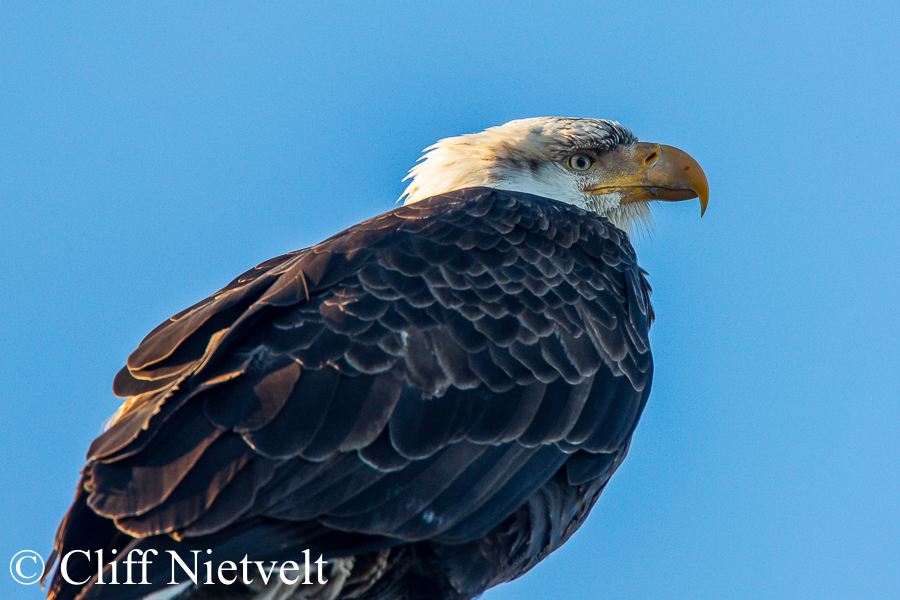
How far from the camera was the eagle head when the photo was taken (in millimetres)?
7012

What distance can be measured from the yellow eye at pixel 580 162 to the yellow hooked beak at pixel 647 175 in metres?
0.07

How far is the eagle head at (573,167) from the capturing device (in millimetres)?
7012

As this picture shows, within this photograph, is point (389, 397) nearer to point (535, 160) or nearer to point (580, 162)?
point (535, 160)

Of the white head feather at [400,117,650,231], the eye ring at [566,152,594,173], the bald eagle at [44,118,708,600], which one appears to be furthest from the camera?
the eye ring at [566,152,594,173]

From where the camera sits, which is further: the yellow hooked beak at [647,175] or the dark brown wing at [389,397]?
the yellow hooked beak at [647,175]

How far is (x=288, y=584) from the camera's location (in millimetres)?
4656

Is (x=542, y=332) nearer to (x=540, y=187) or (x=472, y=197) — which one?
(x=472, y=197)

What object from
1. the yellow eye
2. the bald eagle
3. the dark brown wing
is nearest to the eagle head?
the yellow eye

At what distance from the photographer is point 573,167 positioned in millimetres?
7109

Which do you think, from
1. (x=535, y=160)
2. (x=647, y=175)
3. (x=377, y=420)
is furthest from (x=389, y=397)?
(x=647, y=175)

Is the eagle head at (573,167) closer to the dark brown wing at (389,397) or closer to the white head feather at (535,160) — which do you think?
the white head feather at (535,160)

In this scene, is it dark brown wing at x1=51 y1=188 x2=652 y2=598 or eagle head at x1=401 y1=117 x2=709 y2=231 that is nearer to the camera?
dark brown wing at x1=51 y1=188 x2=652 y2=598

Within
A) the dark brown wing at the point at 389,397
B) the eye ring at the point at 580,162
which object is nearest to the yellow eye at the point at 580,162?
the eye ring at the point at 580,162

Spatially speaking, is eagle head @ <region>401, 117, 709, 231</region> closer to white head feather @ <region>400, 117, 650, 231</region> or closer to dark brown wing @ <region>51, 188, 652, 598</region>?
white head feather @ <region>400, 117, 650, 231</region>
